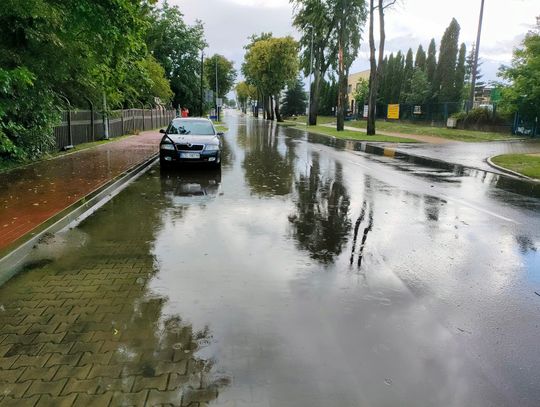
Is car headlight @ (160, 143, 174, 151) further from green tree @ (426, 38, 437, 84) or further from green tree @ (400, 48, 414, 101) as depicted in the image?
green tree @ (400, 48, 414, 101)

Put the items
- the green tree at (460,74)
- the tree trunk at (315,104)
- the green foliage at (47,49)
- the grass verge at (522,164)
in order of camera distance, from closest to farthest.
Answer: the green foliage at (47,49) < the grass verge at (522,164) < the green tree at (460,74) < the tree trunk at (315,104)

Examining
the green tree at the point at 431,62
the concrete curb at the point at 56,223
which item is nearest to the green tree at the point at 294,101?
the green tree at the point at 431,62

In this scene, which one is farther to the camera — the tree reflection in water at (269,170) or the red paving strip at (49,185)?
the tree reflection in water at (269,170)

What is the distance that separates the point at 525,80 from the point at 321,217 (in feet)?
97.9

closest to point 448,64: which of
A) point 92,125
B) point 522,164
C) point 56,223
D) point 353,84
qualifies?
point 353,84

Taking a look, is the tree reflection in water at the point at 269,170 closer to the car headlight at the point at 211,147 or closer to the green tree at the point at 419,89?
Result: the car headlight at the point at 211,147

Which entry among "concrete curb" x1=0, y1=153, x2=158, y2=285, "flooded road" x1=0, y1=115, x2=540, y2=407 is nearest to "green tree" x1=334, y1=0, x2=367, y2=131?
"concrete curb" x1=0, y1=153, x2=158, y2=285

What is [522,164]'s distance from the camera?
17328 mm

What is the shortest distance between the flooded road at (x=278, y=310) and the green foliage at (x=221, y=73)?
91.0 metres

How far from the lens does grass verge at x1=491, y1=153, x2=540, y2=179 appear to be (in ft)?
49.3

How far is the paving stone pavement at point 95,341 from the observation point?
10.1 feet

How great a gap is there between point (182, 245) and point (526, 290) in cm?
429

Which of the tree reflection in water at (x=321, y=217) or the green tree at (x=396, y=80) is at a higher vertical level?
the green tree at (x=396, y=80)

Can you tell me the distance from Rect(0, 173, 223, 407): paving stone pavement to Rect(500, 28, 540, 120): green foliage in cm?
3309
